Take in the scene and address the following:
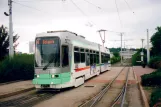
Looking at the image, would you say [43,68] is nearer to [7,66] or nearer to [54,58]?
[54,58]

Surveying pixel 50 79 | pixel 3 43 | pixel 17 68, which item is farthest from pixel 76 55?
pixel 3 43

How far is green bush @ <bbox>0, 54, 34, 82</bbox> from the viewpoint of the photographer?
808 inches

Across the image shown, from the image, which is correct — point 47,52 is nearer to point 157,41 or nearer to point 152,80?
point 152,80

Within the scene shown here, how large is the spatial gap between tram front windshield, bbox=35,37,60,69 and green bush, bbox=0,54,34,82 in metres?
6.49

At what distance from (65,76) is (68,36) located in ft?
8.75

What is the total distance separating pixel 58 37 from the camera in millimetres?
14938

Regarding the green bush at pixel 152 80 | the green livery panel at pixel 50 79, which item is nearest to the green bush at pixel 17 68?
the green livery panel at pixel 50 79

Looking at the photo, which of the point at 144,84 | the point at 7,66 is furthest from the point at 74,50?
the point at 7,66

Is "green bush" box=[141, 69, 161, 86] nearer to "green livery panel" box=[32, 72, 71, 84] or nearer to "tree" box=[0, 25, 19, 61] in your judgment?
"green livery panel" box=[32, 72, 71, 84]

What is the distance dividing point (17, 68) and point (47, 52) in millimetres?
7706

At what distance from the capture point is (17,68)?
2147 cm

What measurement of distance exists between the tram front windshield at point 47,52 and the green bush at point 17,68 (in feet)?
21.3

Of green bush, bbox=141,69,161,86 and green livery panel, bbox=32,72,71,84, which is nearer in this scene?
green livery panel, bbox=32,72,71,84

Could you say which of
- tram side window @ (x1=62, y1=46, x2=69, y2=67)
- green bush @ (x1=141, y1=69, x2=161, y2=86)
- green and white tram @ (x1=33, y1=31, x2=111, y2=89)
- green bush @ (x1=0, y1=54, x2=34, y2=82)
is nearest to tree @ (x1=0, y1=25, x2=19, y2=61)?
green bush @ (x1=0, y1=54, x2=34, y2=82)
